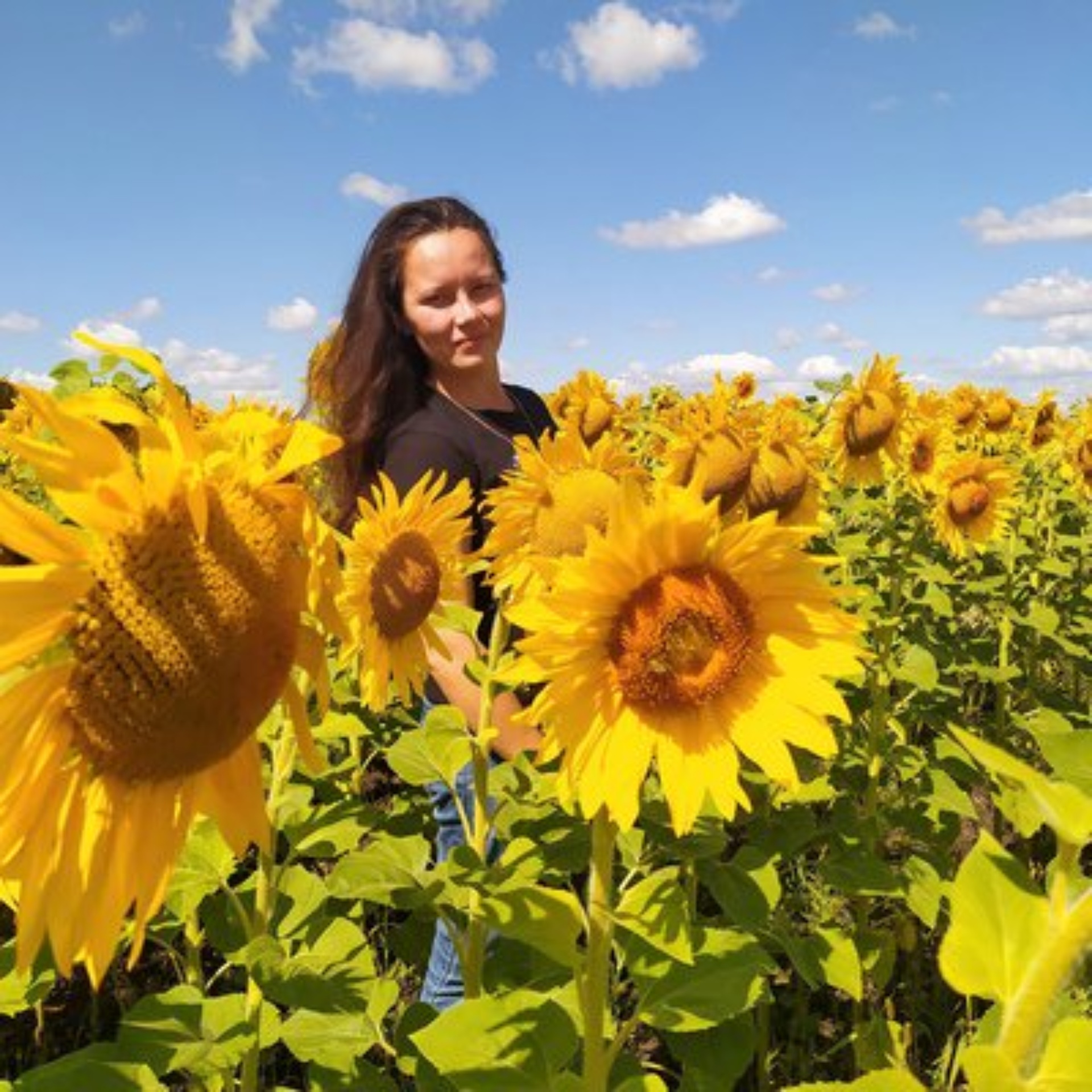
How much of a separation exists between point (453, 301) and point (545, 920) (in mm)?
1735

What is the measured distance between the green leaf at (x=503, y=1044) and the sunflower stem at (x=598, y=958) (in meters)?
0.03

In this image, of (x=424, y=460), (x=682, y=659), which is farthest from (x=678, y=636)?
(x=424, y=460)

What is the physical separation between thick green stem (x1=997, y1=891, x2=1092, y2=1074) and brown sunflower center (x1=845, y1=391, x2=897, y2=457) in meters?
3.76

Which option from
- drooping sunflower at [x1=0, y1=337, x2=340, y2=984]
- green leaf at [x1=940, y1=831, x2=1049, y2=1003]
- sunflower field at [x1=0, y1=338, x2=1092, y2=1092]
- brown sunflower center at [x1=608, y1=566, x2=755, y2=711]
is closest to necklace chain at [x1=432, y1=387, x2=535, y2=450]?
sunflower field at [x1=0, y1=338, x2=1092, y2=1092]

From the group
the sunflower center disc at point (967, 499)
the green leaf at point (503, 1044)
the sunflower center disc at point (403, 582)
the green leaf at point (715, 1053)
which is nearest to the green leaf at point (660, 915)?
the green leaf at point (503, 1044)

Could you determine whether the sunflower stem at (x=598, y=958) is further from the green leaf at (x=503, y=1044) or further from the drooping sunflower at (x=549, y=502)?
the drooping sunflower at (x=549, y=502)

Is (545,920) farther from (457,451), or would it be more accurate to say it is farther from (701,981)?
(457,451)

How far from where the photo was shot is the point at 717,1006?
161cm

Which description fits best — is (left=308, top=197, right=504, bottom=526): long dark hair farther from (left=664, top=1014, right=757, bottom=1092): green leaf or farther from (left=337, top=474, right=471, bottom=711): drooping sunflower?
(left=664, top=1014, right=757, bottom=1092): green leaf

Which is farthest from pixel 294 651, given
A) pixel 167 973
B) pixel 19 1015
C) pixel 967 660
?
pixel 967 660

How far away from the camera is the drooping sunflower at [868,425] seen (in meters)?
4.36

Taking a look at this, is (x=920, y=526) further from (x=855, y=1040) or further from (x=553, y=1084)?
(x=553, y=1084)

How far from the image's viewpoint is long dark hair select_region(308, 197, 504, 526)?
2857mm

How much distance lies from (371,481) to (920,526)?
76.2 inches
